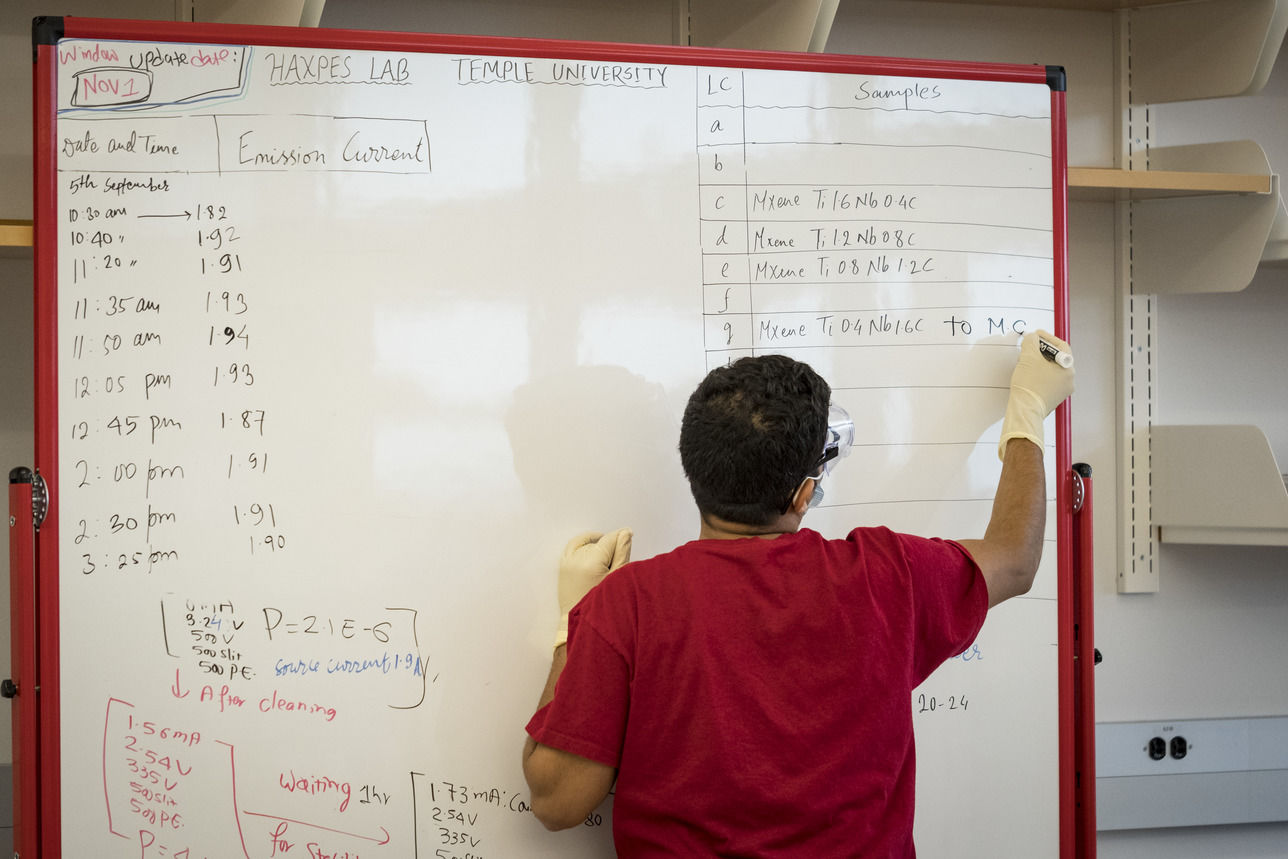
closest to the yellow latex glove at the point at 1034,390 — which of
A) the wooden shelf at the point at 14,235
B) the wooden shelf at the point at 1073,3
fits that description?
the wooden shelf at the point at 1073,3

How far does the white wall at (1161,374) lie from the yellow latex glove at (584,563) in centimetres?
114

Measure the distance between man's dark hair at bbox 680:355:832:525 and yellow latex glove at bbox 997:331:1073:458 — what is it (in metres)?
0.51

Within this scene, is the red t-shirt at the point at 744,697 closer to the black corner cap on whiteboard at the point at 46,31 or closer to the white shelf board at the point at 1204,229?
the black corner cap on whiteboard at the point at 46,31

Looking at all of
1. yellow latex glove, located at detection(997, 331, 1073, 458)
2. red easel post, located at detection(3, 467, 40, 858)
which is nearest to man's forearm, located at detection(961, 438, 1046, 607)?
yellow latex glove, located at detection(997, 331, 1073, 458)

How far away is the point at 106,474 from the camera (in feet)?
4.75

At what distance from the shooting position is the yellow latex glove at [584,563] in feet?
4.90

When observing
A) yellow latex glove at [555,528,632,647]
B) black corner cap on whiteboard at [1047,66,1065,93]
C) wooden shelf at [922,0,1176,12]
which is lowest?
yellow latex glove at [555,528,632,647]

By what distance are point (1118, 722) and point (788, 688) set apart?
4.65 ft

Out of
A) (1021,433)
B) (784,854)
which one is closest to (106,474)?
(784,854)

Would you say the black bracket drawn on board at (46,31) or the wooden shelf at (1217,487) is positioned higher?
the black bracket drawn on board at (46,31)

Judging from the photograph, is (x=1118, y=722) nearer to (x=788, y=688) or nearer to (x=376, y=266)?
(x=788, y=688)

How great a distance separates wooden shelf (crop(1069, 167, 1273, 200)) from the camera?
1964 millimetres

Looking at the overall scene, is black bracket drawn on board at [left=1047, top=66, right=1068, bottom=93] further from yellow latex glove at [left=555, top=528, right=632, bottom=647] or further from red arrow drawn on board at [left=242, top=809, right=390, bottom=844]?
red arrow drawn on board at [left=242, top=809, right=390, bottom=844]

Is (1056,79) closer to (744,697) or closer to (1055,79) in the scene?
(1055,79)
